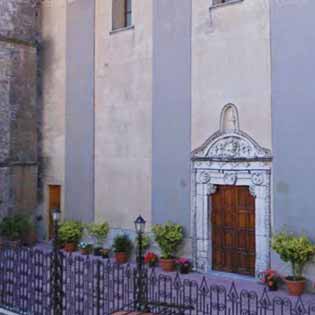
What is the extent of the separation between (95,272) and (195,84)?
530cm

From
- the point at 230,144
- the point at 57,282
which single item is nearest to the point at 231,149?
the point at 230,144

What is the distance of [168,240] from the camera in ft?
37.1

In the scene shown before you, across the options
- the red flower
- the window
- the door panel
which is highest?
the window

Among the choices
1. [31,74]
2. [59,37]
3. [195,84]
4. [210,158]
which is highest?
[59,37]

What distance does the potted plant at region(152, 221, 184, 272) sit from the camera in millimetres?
11266

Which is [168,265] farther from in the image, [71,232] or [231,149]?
[71,232]

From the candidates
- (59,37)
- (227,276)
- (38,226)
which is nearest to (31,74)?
(59,37)

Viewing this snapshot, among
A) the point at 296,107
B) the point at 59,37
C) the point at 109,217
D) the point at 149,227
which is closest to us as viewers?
the point at 296,107

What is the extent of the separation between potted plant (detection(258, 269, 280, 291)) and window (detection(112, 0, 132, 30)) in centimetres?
732

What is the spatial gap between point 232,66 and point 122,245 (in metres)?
5.04

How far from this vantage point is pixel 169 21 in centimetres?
1188

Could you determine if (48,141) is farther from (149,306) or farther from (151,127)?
(149,306)

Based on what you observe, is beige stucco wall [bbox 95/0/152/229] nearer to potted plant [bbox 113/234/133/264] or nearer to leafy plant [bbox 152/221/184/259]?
potted plant [bbox 113/234/133/264]

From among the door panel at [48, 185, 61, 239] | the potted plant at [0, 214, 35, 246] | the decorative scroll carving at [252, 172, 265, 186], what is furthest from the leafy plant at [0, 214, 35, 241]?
the decorative scroll carving at [252, 172, 265, 186]
